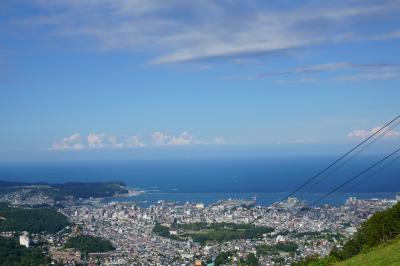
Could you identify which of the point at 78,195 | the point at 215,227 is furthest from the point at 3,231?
the point at 78,195

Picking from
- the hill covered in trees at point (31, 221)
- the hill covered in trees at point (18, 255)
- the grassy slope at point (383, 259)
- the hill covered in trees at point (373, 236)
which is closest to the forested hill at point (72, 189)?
the hill covered in trees at point (31, 221)

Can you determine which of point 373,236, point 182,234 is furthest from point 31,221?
point 373,236

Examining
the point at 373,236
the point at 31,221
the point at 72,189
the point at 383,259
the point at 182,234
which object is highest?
the point at 383,259

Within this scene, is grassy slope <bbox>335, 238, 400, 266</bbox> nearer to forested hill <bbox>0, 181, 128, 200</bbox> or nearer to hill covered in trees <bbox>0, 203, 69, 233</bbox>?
hill covered in trees <bbox>0, 203, 69, 233</bbox>

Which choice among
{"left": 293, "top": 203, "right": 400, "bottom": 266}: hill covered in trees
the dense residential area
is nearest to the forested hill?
the dense residential area

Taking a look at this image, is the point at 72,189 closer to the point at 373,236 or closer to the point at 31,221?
the point at 31,221

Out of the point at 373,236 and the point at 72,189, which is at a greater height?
the point at 373,236

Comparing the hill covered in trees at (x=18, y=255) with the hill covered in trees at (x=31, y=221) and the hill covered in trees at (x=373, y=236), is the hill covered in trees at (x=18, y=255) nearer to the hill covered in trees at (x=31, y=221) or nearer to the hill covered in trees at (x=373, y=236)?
the hill covered in trees at (x=31, y=221)

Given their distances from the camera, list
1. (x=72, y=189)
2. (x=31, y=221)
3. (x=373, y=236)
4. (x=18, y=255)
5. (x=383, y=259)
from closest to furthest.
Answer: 1. (x=383, y=259)
2. (x=373, y=236)
3. (x=18, y=255)
4. (x=31, y=221)
5. (x=72, y=189)

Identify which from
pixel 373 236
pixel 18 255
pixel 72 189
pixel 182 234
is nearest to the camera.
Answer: pixel 373 236

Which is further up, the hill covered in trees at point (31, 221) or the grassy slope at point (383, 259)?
the grassy slope at point (383, 259)

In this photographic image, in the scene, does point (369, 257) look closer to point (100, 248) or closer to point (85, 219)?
point (100, 248)
